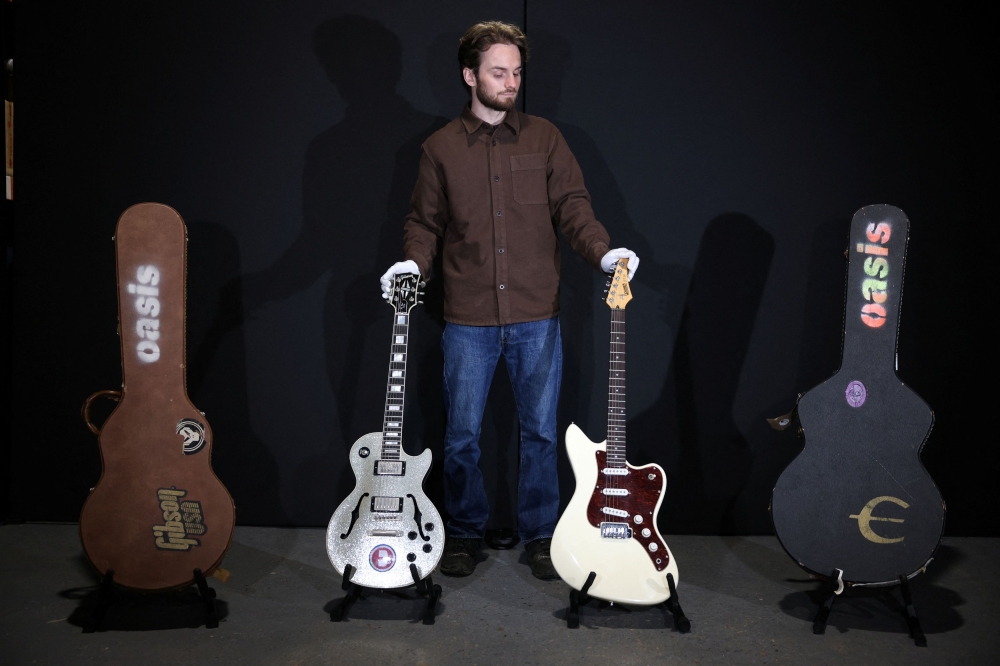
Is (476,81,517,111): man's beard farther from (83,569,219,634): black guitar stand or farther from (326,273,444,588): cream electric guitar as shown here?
(83,569,219,634): black guitar stand

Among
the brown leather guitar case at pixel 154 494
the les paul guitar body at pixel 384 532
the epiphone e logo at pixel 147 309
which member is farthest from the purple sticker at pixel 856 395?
the epiphone e logo at pixel 147 309

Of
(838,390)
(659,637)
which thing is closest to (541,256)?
(838,390)

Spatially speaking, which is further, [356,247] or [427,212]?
[356,247]

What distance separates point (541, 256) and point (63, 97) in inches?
82.8

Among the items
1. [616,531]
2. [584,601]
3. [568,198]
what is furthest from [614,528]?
[568,198]

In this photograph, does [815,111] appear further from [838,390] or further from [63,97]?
[63,97]

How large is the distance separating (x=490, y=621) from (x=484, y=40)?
76.5 inches

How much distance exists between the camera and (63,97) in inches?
124

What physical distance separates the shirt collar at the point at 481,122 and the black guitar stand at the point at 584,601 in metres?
1.56

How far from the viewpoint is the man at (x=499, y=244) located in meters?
2.72

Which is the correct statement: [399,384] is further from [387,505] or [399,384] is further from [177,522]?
[177,522]

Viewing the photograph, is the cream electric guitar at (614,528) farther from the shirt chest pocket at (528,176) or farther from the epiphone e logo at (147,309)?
the epiphone e logo at (147,309)

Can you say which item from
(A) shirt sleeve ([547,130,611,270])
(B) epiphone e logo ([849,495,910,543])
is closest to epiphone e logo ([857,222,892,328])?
(B) epiphone e logo ([849,495,910,543])

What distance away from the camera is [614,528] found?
7.98ft
